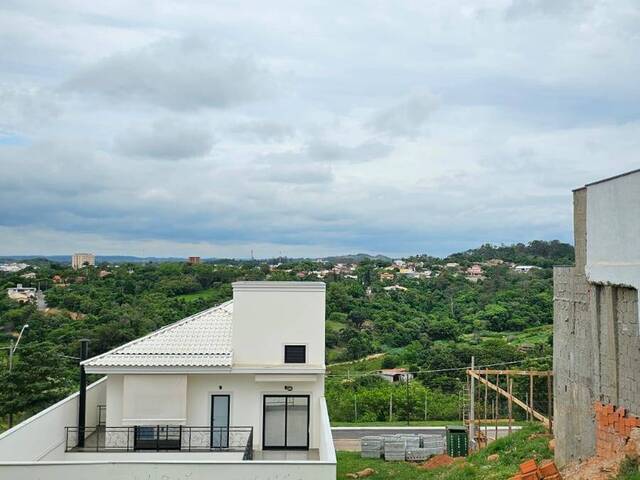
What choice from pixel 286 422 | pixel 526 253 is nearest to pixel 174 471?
pixel 286 422

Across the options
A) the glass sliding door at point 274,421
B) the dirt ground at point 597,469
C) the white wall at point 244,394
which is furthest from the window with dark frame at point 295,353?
the dirt ground at point 597,469

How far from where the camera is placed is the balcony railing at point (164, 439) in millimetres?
15641

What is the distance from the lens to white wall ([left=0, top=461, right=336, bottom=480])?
1134 centimetres

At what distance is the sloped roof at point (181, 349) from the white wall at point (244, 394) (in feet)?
1.92

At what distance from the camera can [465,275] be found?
257 feet

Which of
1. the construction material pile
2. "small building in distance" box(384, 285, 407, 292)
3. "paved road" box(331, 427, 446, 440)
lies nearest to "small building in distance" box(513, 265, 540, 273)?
"small building in distance" box(384, 285, 407, 292)

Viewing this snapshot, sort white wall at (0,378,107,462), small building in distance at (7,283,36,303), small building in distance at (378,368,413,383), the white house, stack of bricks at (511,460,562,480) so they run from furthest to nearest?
1. small building in distance at (7,283,36,303)
2. small building in distance at (378,368,413,383)
3. the white house
4. white wall at (0,378,107,462)
5. stack of bricks at (511,460,562,480)

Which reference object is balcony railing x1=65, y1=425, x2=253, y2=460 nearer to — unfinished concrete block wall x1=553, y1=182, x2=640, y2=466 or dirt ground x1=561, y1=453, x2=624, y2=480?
unfinished concrete block wall x1=553, y1=182, x2=640, y2=466

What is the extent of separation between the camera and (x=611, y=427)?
10.2 metres

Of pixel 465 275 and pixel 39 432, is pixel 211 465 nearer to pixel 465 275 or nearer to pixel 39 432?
pixel 39 432

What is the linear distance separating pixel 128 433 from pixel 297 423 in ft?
14.0

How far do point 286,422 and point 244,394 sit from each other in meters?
1.33

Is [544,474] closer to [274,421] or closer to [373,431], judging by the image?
[274,421]

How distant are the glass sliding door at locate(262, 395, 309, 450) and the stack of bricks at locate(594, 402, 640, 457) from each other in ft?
27.0
